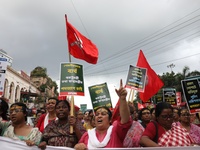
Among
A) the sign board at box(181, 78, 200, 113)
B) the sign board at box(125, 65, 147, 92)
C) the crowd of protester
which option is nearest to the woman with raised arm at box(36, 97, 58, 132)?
the crowd of protester

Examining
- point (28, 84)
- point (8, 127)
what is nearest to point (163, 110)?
point (8, 127)

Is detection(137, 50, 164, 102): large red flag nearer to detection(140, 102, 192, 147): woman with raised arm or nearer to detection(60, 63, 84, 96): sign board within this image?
detection(60, 63, 84, 96): sign board

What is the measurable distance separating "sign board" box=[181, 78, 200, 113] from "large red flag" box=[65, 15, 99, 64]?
2.48m

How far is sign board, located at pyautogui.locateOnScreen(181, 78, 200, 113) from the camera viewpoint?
18.4 feet

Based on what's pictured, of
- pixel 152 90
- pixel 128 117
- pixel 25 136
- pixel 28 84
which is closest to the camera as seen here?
→ pixel 128 117

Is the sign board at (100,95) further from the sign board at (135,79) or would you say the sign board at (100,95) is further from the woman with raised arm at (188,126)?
the woman with raised arm at (188,126)

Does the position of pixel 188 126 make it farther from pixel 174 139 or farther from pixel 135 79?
pixel 135 79

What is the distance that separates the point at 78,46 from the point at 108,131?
8.86 ft

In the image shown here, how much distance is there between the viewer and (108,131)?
2.92 m

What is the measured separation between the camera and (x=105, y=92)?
578cm

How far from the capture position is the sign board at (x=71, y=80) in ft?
13.0

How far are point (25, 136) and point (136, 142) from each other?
1.52m

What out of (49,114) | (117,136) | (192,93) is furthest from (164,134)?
(192,93)

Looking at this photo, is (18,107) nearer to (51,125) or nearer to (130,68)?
(51,125)
